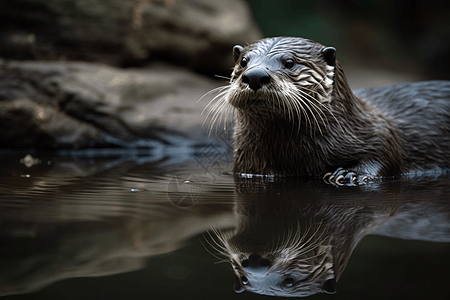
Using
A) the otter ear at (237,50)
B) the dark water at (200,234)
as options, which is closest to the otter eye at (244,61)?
the otter ear at (237,50)

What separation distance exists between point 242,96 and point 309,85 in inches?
17.3

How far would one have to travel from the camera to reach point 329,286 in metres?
1.00

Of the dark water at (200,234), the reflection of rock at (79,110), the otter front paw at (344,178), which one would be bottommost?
the reflection of rock at (79,110)

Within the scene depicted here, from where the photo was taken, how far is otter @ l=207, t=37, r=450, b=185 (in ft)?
8.36

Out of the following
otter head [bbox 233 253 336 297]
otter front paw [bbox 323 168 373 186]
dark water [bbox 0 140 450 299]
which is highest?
otter head [bbox 233 253 336 297]

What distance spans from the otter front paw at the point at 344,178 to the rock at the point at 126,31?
3944 mm

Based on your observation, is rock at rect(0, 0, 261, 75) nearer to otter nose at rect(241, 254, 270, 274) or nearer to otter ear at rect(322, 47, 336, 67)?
otter ear at rect(322, 47, 336, 67)

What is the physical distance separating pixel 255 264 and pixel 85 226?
0.63m

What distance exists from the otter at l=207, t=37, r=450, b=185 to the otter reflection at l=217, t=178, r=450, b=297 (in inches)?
15.0

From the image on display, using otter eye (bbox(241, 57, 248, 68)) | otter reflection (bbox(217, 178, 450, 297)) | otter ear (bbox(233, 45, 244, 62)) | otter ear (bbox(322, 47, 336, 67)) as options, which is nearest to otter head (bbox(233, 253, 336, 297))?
otter reflection (bbox(217, 178, 450, 297))

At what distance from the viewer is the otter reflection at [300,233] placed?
3.40 ft

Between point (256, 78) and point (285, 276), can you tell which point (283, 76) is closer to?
point (256, 78)

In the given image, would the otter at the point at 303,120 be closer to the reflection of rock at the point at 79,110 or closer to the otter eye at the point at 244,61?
the otter eye at the point at 244,61

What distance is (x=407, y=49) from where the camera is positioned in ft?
30.0
